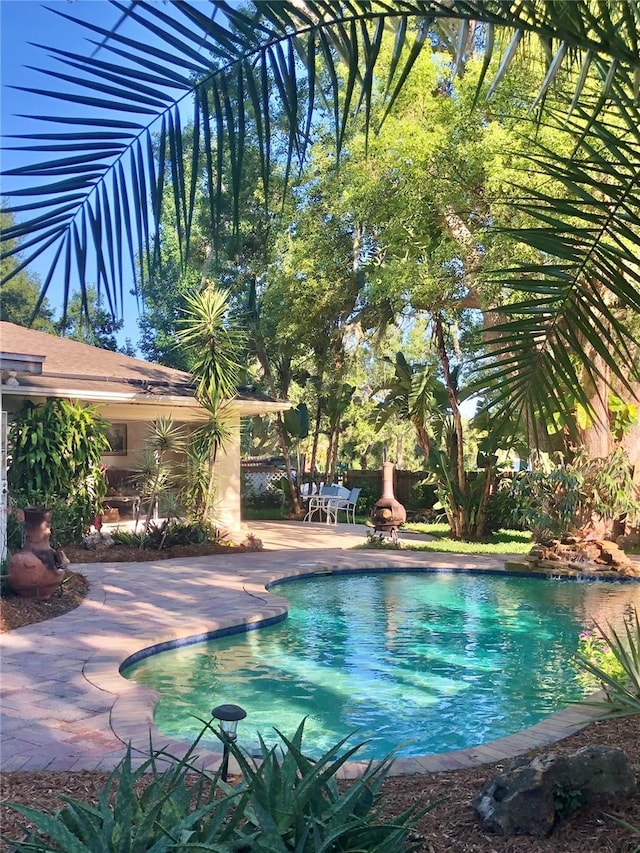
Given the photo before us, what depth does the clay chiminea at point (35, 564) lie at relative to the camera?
26.6ft

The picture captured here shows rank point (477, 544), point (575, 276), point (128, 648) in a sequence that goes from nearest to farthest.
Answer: point (575, 276) → point (128, 648) → point (477, 544)

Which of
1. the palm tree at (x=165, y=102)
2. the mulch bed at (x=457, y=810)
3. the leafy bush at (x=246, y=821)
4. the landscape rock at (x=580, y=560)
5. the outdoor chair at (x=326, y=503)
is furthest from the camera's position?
the outdoor chair at (x=326, y=503)

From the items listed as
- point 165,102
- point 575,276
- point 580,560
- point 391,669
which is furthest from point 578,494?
point 165,102

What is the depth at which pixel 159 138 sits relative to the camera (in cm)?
204

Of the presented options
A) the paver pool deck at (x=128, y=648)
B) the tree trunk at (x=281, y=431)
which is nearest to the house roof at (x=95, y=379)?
the paver pool deck at (x=128, y=648)

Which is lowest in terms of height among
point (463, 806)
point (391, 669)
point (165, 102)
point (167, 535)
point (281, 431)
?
point (391, 669)

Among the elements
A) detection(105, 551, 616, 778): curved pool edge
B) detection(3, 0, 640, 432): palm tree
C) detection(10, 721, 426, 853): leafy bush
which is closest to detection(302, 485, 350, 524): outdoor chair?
detection(105, 551, 616, 778): curved pool edge

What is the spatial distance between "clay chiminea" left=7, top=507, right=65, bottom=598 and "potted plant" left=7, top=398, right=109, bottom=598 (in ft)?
9.98

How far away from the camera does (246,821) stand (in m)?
2.81

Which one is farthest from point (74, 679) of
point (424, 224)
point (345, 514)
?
point (345, 514)

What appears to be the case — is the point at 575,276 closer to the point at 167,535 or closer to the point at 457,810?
the point at 457,810

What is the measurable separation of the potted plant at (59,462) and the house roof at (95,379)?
0.36 m

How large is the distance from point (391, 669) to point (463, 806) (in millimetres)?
4073

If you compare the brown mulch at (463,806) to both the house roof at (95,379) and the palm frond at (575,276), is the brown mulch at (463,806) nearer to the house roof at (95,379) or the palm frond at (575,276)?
the palm frond at (575,276)
